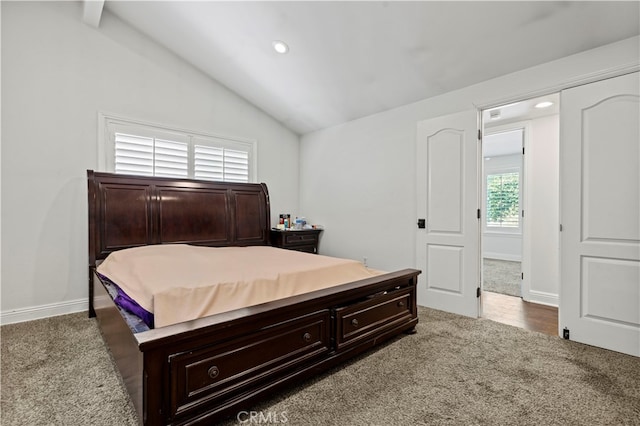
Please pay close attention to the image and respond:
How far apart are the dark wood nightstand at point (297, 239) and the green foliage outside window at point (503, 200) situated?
5176 millimetres

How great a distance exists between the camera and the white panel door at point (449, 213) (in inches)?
124

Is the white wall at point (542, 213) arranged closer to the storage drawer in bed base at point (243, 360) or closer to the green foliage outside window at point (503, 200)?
the storage drawer in bed base at point (243, 360)

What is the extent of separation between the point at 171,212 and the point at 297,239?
5.70 ft

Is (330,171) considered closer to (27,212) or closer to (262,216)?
(262,216)

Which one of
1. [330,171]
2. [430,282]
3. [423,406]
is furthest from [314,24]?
[423,406]

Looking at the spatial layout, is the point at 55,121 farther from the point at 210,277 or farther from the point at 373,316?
the point at 373,316

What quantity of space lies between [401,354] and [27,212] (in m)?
3.75

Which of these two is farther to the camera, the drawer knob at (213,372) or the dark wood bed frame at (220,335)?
the drawer knob at (213,372)

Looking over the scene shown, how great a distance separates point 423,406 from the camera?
1660mm

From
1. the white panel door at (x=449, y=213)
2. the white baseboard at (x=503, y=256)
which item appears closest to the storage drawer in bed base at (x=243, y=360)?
the white panel door at (x=449, y=213)

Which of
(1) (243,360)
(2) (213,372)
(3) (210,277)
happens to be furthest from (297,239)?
(2) (213,372)

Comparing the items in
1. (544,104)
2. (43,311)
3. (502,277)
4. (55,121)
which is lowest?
(502,277)

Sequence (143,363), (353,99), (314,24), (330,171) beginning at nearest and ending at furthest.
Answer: (143,363) → (314,24) → (353,99) → (330,171)

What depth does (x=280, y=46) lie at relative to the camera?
131 inches
